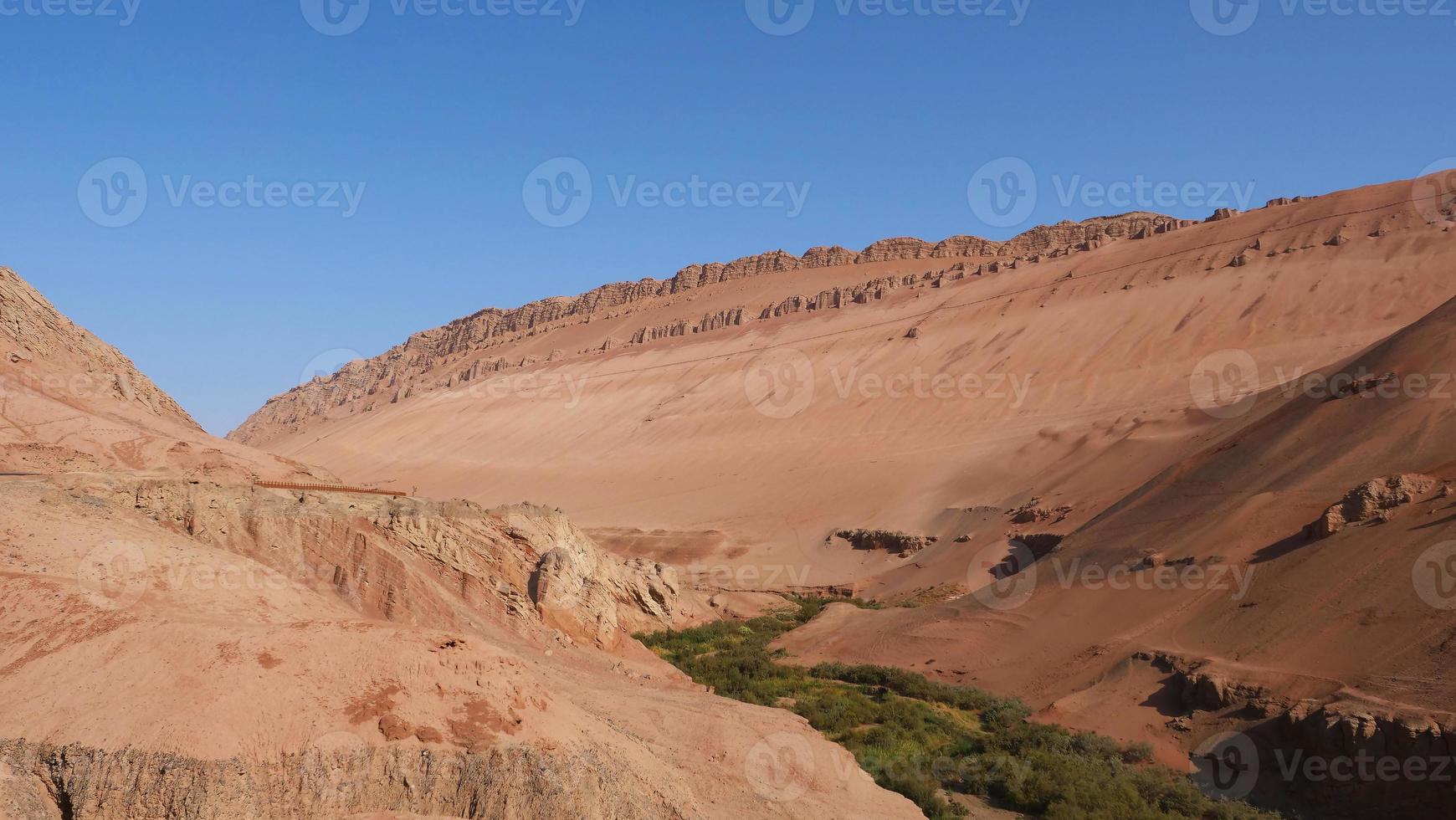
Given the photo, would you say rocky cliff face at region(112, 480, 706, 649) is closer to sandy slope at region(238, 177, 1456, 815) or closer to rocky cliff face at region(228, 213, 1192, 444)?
sandy slope at region(238, 177, 1456, 815)

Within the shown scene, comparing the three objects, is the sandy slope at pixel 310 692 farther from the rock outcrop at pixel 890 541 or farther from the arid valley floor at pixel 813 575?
the rock outcrop at pixel 890 541

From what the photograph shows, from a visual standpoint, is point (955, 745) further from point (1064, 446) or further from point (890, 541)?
point (1064, 446)

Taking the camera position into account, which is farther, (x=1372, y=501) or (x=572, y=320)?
(x=572, y=320)

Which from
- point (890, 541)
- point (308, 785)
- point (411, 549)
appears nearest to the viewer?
point (308, 785)

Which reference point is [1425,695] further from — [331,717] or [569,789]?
[331,717]

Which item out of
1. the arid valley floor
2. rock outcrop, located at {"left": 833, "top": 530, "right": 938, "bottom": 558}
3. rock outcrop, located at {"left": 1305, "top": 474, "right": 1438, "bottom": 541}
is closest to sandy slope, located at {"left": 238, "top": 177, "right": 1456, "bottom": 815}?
the arid valley floor

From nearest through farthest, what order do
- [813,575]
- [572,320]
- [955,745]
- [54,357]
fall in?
[955,745] → [54,357] → [813,575] → [572,320]

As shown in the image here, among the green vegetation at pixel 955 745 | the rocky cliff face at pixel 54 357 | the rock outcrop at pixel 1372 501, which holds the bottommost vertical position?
the green vegetation at pixel 955 745

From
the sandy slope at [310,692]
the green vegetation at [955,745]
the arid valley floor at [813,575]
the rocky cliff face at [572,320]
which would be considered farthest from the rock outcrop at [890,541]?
the rocky cliff face at [572,320]

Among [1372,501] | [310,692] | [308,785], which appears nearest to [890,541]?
[1372,501]
